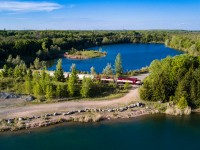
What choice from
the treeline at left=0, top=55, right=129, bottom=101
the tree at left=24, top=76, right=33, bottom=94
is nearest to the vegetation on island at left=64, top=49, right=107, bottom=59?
the treeline at left=0, top=55, right=129, bottom=101

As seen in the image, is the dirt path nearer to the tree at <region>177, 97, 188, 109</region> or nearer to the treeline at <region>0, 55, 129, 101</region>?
the treeline at <region>0, 55, 129, 101</region>

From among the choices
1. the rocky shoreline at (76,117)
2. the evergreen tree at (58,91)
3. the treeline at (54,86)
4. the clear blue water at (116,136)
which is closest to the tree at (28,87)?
the treeline at (54,86)

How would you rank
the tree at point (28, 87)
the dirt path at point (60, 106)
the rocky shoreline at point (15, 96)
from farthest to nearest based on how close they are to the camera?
the tree at point (28, 87), the rocky shoreline at point (15, 96), the dirt path at point (60, 106)

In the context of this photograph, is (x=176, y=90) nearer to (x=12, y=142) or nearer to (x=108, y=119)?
(x=108, y=119)

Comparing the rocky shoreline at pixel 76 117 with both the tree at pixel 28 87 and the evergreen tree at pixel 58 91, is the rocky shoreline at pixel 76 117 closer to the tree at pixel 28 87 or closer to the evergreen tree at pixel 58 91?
the evergreen tree at pixel 58 91

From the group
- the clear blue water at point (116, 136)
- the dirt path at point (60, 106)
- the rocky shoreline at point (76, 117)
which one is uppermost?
the dirt path at point (60, 106)

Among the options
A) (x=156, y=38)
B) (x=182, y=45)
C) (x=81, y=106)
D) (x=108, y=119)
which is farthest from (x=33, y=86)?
(x=156, y=38)
